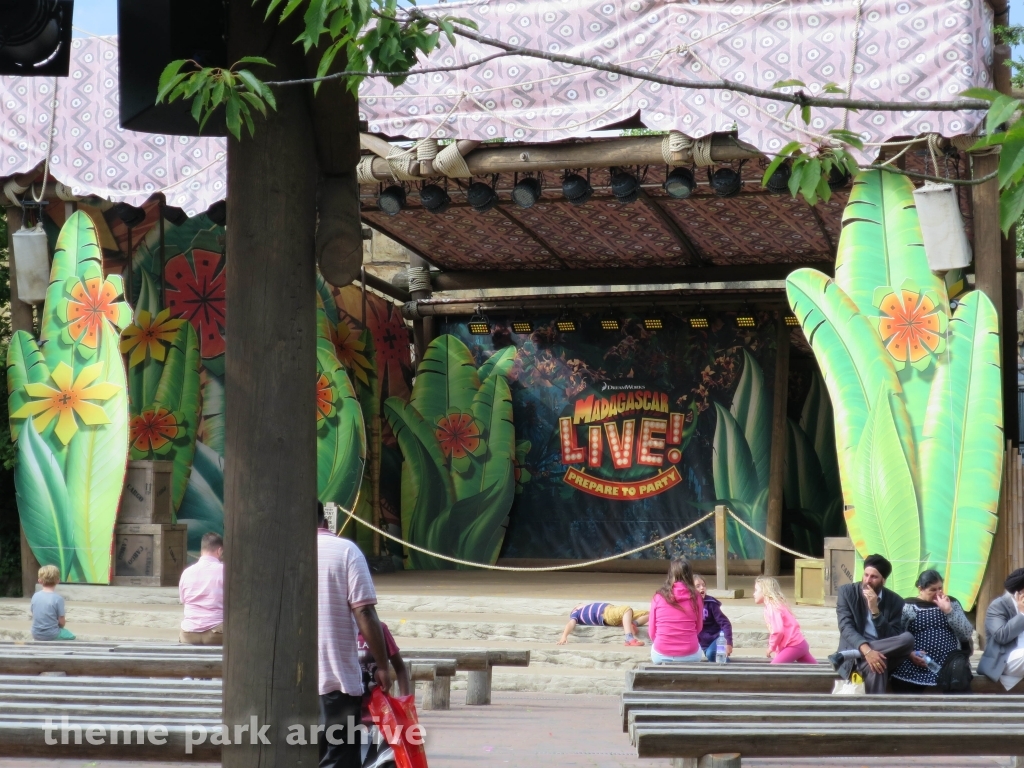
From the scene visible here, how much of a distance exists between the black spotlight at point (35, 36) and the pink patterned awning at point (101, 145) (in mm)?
7758

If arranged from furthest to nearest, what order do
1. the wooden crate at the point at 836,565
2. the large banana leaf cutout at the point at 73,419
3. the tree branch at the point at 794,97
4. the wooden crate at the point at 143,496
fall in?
the wooden crate at the point at 143,496, the large banana leaf cutout at the point at 73,419, the wooden crate at the point at 836,565, the tree branch at the point at 794,97

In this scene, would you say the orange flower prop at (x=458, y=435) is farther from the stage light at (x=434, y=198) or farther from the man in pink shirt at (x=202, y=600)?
the man in pink shirt at (x=202, y=600)

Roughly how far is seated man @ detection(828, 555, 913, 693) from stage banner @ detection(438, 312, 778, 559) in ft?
27.3

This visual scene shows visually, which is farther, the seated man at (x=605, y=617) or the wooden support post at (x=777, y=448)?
the wooden support post at (x=777, y=448)

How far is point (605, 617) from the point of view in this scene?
33.5 feet

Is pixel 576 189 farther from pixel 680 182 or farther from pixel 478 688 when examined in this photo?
pixel 478 688

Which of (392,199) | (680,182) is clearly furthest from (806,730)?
(392,199)

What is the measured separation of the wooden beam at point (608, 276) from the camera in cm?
1505

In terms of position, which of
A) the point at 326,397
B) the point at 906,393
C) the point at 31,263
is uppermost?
the point at 31,263

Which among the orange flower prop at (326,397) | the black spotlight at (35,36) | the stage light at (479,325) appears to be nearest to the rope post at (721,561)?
the orange flower prop at (326,397)

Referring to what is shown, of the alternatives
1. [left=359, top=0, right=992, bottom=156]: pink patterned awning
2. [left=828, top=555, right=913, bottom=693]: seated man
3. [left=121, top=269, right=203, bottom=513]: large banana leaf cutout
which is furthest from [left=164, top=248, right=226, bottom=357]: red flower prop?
[left=828, top=555, right=913, bottom=693]: seated man

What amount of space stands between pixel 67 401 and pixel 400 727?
8847 millimetres

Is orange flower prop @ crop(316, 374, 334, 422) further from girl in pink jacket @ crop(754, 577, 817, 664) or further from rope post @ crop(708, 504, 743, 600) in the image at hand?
girl in pink jacket @ crop(754, 577, 817, 664)

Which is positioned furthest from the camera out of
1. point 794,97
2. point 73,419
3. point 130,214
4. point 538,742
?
point 130,214
